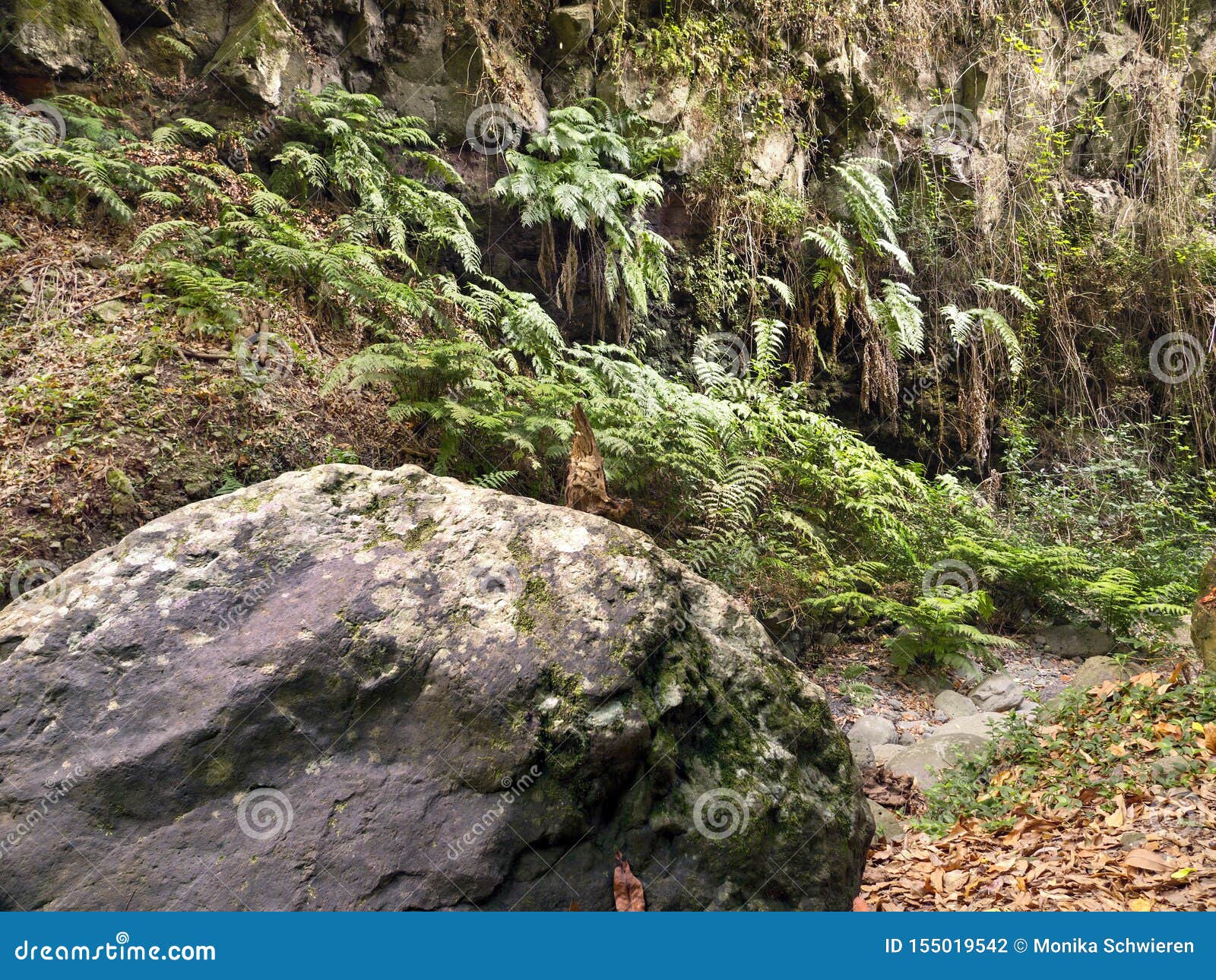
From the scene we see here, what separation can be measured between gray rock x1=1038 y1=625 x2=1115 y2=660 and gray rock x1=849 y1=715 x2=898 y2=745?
1854mm

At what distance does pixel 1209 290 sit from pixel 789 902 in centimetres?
991

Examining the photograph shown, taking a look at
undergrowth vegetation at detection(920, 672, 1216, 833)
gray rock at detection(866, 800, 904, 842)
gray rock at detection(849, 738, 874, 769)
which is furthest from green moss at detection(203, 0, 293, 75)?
undergrowth vegetation at detection(920, 672, 1216, 833)

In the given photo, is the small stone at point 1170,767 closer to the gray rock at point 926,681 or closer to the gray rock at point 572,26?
the gray rock at point 926,681

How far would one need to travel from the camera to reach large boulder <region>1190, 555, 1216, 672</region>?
13.7 feet

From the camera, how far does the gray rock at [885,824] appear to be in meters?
3.63

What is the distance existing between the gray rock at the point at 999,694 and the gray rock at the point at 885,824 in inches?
64.3

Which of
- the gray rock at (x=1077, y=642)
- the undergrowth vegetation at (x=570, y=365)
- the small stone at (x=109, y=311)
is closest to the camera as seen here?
the small stone at (x=109, y=311)

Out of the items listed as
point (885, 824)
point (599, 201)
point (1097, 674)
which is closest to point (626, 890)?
point (885, 824)

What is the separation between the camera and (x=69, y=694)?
2779 mm

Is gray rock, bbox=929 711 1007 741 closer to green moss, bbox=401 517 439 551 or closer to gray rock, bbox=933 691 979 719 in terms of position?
gray rock, bbox=933 691 979 719

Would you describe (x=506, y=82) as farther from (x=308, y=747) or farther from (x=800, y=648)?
(x=308, y=747)

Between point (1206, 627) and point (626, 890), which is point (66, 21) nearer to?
point (626, 890)

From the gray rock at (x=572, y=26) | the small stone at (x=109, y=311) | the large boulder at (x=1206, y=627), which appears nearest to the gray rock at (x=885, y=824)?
the large boulder at (x=1206, y=627)

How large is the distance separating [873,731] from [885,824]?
3.67 ft
